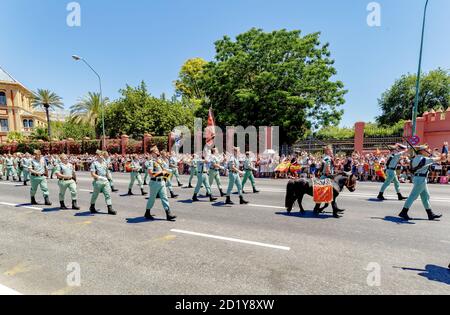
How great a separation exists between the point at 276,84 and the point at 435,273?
2005 centimetres

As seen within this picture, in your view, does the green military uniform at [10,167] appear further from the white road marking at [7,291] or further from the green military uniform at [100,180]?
the white road marking at [7,291]

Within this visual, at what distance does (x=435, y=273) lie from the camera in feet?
13.3

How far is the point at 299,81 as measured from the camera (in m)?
22.0

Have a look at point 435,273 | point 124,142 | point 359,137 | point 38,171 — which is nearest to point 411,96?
point 359,137

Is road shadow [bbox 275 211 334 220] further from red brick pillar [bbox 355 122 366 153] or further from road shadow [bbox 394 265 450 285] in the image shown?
red brick pillar [bbox 355 122 366 153]

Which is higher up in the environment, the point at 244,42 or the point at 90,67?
the point at 244,42

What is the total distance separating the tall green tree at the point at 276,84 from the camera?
21891 millimetres

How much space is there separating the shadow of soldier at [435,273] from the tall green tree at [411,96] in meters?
41.0

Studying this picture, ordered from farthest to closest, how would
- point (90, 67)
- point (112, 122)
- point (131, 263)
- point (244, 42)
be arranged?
point (112, 122) → point (90, 67) → point (244, 42) → point (131, 263)

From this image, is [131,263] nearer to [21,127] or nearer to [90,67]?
[90,67]

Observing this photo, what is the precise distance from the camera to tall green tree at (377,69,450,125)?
1489 inches
